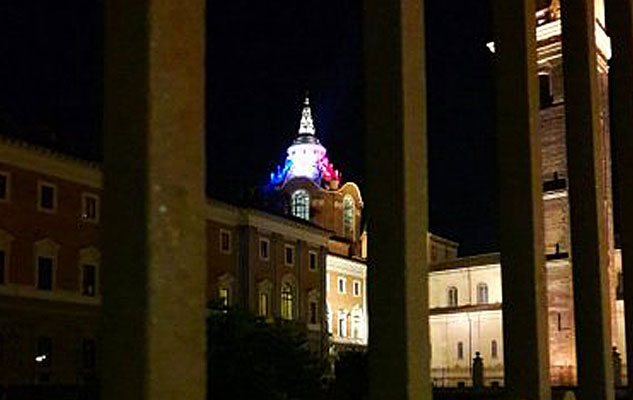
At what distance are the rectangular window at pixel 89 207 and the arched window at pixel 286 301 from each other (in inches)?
520

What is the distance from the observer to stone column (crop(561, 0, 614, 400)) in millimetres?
6977

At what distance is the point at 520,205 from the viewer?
5.97 meters

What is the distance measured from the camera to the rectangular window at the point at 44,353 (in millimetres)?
27736

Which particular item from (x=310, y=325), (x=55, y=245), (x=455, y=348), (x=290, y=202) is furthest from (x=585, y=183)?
(x=290, y=202)

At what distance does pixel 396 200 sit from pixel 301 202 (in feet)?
176

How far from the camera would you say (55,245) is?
96.5ft

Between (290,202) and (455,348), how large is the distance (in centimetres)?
1372

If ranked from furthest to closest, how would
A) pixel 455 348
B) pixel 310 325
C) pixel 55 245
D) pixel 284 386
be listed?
1. pixel 455 348
2. pixel 310 325
3. pixel 55 245
4. pixel 284 386

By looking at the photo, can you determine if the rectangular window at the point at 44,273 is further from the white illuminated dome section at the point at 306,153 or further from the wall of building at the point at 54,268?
the white illuminated dome section at the point at 306,153

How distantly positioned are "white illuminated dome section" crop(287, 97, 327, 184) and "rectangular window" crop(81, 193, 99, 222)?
2772cm

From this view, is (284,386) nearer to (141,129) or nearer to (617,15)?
(617,15)

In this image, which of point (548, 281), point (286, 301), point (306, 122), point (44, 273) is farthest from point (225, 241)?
point (306, 122)

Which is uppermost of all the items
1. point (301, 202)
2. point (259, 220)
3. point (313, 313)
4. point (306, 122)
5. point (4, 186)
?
point (306, 122)

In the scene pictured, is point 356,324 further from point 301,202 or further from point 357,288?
point 301,202
